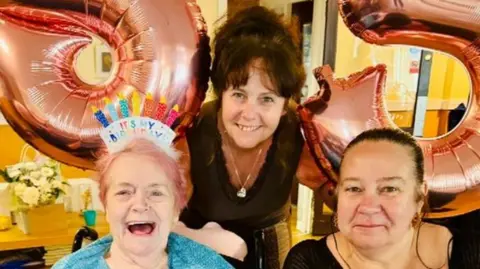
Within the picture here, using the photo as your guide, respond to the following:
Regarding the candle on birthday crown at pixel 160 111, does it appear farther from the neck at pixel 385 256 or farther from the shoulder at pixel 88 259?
the neck at pixel 385 256

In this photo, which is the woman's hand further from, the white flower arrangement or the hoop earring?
the white flower arrangement

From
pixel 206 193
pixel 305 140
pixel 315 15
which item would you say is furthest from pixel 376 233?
pixel 315 15

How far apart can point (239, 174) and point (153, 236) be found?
0.42 m

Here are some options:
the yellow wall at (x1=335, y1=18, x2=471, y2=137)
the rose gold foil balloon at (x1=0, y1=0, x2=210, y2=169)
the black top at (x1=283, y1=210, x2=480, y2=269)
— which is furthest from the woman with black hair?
the yellow wall at (x1=335, y1=18, x2=471, y2=137)

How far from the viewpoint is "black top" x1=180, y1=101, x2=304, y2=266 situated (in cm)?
159

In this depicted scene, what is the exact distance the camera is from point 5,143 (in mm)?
3209

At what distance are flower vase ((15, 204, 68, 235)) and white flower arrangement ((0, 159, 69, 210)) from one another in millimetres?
36

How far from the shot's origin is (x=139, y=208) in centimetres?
123

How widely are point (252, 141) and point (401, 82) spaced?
9.96 ft

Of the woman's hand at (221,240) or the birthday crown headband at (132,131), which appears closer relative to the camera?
the birthday crown headband at (132,131)

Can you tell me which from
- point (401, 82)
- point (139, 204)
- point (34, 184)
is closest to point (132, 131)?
point (139, 204)

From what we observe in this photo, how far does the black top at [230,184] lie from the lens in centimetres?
159

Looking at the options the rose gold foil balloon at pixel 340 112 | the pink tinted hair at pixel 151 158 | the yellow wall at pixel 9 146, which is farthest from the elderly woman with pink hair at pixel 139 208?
the yellow wall at pixel 9 146

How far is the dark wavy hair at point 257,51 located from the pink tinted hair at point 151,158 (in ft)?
0.91
